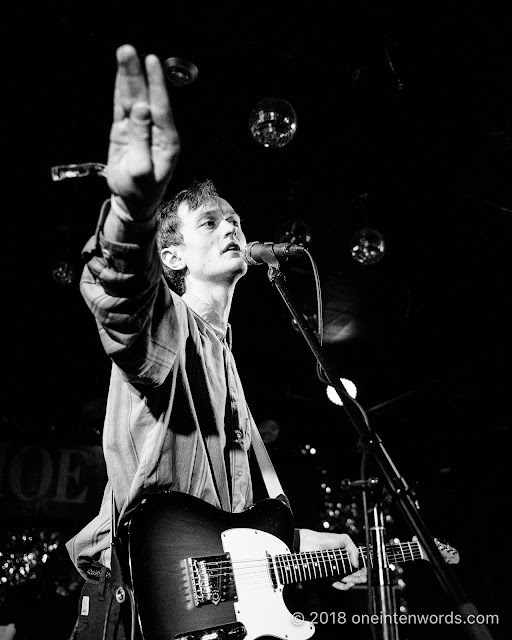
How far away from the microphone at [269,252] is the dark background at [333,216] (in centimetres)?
96

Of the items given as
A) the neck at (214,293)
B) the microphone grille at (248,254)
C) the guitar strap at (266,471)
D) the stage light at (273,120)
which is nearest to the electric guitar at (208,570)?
the guitar strap at (266,471)

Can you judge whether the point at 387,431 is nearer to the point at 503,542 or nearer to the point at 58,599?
the point at 503,542

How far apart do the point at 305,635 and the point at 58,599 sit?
7.84m

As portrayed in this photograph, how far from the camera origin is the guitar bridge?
183 cm

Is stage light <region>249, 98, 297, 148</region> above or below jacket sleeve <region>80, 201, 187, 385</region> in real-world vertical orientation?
above

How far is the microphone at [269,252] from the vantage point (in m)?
2.22

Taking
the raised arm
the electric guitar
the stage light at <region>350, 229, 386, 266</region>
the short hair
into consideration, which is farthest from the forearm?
the stage light at <region>350, 229, 386, 266</region>

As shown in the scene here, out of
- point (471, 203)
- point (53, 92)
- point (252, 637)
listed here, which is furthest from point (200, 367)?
point (471, 203)

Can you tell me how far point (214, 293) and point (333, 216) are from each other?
205 inches

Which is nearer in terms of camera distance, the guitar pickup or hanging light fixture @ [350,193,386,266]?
the guitar pickup

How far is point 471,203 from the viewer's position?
692 centimetres

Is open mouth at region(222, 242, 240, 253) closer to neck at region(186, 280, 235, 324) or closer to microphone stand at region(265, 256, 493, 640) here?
neck at region(186, 280, 235, 324)

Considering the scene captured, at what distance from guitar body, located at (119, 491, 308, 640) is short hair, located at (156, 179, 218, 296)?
1.15 m

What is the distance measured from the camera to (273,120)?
16.0ft
